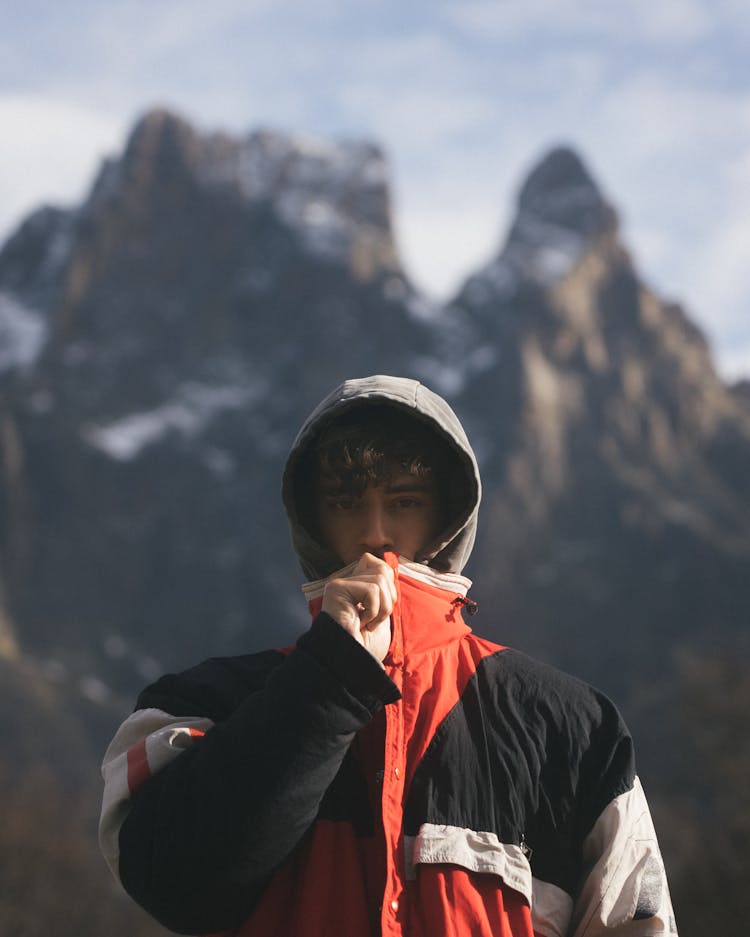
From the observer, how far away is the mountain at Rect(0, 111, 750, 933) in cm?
11481

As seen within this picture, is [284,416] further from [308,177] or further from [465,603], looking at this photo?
[465,603]

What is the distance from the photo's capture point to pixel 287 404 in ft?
473

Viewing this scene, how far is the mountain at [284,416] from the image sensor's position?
114812mm

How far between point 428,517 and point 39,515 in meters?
129

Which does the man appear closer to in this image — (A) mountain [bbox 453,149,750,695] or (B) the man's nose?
(B) the man's nose

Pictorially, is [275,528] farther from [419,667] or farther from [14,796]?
[419,667]

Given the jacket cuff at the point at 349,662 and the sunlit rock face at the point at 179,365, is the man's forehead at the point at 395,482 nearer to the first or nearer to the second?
the jacket cuff at the point at 349,662

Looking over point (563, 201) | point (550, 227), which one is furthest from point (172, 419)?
point (563, 201)

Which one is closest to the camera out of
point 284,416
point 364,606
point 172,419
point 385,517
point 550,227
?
point 364,606

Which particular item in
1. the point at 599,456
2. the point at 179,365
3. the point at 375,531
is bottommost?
the point at 375,531

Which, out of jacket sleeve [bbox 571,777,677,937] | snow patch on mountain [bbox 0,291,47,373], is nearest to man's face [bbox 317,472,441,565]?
jacket sleeve [bbox 571,777,677,937]

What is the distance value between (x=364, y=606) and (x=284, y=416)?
14161 centimetres

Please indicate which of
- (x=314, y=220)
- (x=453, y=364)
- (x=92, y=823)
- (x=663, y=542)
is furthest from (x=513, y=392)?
(x=92, y=823)

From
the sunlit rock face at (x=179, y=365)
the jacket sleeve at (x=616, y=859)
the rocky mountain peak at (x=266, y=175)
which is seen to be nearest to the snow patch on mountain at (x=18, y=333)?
the sunlit rock face at (x=179, y=365)
